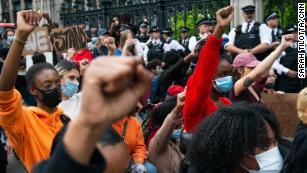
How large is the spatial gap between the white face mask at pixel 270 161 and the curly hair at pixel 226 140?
5.4 inches

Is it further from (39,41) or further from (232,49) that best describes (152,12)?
(39,41)

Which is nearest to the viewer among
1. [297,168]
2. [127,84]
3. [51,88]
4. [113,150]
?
[127,84]

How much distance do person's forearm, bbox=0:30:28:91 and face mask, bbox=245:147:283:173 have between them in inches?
56.6

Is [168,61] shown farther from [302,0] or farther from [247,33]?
[302,0]

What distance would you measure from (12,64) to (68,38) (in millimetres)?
5529

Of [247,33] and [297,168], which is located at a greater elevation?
[247,33]

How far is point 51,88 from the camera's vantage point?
3922 mm

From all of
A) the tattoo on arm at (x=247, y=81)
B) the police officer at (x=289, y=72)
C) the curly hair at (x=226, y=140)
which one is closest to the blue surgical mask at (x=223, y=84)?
the tattoo on arm at (x=247, y=81)

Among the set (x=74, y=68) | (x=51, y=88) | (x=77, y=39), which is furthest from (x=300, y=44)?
(x=51, y=88)

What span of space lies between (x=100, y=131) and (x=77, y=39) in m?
7.25

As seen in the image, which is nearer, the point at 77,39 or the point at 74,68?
the point at 74,68

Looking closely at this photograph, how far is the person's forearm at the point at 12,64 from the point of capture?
3.18 metres

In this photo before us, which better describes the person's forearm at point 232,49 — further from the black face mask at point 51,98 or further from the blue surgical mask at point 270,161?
the blue surgical mask at point 270,161

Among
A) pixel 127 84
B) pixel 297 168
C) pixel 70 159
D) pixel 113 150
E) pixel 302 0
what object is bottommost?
pixel 297 168
